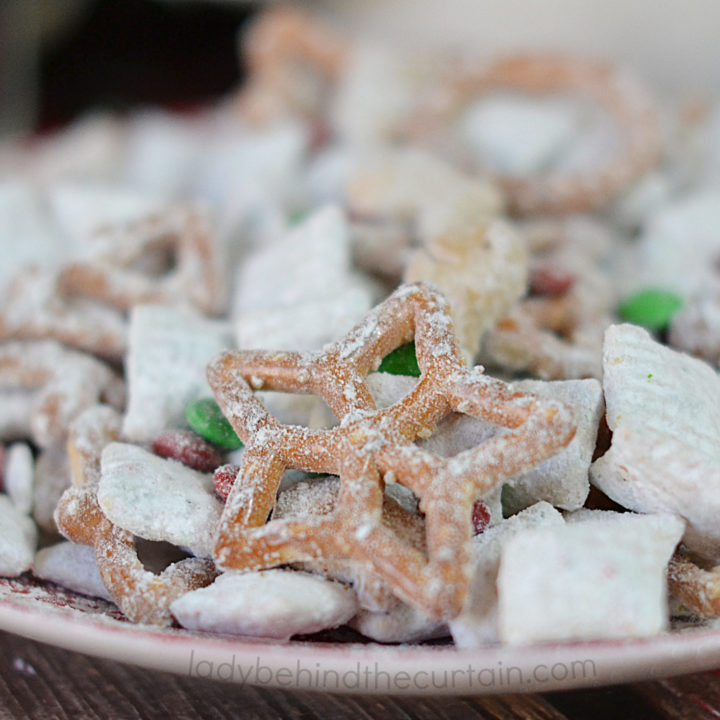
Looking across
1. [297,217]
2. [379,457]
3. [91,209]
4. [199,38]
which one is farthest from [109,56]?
[379,457]

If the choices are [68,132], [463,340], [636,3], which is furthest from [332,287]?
[636,3]

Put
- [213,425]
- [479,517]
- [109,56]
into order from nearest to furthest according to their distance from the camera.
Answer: [479,517] → [213,425] → [109,56]

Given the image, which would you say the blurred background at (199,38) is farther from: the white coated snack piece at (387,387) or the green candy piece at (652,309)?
the white coated snack piece at (387,387)

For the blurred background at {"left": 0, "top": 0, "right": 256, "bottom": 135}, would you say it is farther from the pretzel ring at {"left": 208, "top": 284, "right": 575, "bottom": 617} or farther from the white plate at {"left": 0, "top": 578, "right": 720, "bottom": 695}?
the white plate at {"left": 0, "top": 578, "right": 720, "bottom": 695}

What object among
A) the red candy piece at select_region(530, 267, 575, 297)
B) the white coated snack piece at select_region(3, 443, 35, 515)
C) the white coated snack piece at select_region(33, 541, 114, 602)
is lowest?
the white coated snack piece at select_region(33, 541, 114, 602)

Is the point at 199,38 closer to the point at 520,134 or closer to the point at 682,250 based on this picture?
the point at 520,134

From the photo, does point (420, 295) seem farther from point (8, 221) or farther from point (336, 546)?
point (8, 221)

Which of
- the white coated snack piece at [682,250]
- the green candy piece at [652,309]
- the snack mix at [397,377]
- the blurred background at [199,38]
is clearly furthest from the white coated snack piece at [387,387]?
the blurred background at [199,38]

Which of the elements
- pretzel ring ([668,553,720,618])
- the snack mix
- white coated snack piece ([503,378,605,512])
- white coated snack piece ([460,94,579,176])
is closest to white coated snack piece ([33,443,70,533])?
the snack mix

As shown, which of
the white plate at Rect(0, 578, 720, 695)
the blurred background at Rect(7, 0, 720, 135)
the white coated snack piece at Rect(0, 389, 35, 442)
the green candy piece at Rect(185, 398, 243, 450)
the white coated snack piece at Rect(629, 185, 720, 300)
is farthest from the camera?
the blurred background at Rect(7, 0, 720, 135)
